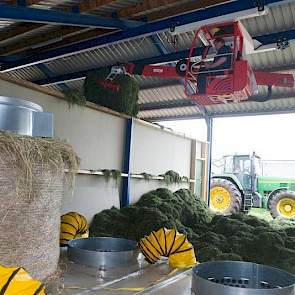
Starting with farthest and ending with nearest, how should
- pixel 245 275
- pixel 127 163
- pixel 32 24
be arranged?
pixel 32 24 → pixel 127 163 → pixel 245 275

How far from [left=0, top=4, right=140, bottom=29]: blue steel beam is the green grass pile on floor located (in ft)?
10.3

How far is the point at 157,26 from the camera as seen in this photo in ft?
19.9

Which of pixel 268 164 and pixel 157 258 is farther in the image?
pixel 268 164

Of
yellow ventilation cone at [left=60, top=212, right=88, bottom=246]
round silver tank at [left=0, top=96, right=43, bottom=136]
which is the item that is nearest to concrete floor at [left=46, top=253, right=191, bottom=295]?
yellow ventilation cone at [left=60, top=212, right=88, bottom=246]

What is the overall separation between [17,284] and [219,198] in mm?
11271

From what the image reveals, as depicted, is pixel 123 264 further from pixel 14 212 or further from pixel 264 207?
pixel 264 207

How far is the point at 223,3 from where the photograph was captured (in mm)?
5266

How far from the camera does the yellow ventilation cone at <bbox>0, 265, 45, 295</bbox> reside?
4.10 feet

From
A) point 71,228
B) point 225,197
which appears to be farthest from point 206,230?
point 225,197

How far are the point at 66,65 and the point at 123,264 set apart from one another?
24.3 feet

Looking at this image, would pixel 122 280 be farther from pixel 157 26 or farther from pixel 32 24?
pixel 32 24

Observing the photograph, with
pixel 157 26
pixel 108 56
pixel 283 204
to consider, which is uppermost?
pixel 108 56

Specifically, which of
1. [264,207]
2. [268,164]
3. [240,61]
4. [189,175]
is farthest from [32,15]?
[268,164]

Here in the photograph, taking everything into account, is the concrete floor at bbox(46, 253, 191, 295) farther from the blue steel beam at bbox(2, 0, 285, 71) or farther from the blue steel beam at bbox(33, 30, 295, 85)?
the blue steel beam at bbox(33, 30, 295, 85)
